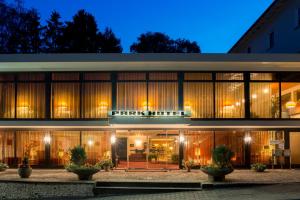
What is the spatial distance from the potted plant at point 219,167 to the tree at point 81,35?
111ft

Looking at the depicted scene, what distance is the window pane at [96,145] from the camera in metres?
26.2

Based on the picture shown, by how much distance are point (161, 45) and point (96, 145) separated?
110 ft

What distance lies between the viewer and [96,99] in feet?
86.9

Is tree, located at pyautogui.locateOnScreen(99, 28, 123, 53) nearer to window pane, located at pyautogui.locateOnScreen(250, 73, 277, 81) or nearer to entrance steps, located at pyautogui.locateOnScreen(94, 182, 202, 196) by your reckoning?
window pane, located at pyautogui.locateOnScreen(250, 73, 277, 81)

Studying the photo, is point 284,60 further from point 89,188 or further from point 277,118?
point 89,188

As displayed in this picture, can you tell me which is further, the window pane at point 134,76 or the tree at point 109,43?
the tree at point 109,43

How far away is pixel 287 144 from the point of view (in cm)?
2609

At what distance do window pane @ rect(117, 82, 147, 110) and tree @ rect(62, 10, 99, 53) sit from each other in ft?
86.5

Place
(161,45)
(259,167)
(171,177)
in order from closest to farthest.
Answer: (171,177) < (259,167) < (161,45)

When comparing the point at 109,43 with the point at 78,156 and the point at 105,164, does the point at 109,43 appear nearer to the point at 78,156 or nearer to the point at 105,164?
the point at 105,164

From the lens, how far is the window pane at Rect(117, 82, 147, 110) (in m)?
26.4

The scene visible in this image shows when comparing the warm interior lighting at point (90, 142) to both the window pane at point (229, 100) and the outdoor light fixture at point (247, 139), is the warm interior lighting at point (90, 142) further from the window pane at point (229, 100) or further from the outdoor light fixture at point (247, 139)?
the outdoor light fixture at point (247, 139)

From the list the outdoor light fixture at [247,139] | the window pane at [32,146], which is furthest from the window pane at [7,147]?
the outdoor light fixture at [247,139]

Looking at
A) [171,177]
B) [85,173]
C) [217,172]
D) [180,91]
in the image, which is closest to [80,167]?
[85,173]
